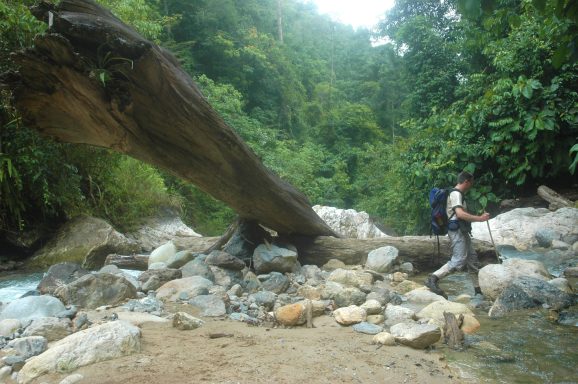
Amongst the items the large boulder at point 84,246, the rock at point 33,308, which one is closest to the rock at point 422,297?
the rock at point 33,308

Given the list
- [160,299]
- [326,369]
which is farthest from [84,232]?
[326,369]

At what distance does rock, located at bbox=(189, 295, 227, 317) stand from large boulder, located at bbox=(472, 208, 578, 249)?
281 inches

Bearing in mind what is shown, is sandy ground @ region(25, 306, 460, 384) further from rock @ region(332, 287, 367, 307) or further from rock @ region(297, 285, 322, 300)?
rock @ region(297, 285, 322, 300)

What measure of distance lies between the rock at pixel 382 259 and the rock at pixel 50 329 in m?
4.16

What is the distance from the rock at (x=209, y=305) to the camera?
13.3 ft

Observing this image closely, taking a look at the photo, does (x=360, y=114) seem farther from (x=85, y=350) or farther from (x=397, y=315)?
(x=85, y=350)

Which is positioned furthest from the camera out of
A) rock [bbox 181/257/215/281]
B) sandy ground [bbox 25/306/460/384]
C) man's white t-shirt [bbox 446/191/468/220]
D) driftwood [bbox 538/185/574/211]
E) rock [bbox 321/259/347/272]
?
driftwood [bbox 538/185/574/211]

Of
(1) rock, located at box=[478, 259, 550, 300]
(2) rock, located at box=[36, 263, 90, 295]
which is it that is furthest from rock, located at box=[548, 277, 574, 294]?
(2) rock, located at box=[36, 263, 90, 295]

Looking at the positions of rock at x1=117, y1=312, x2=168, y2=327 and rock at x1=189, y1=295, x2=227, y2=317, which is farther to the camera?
rock at x1=189, y1=295, x2=227, y2=317

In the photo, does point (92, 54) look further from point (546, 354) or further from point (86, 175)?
point (86, 175)

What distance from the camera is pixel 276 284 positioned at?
5.09m

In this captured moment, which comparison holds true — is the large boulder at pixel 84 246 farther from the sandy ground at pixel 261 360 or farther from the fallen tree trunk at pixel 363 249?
the sandy ground at pixel 261 360

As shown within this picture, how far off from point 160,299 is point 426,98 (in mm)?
16391

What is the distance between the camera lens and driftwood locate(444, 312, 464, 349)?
3459 millimetres
